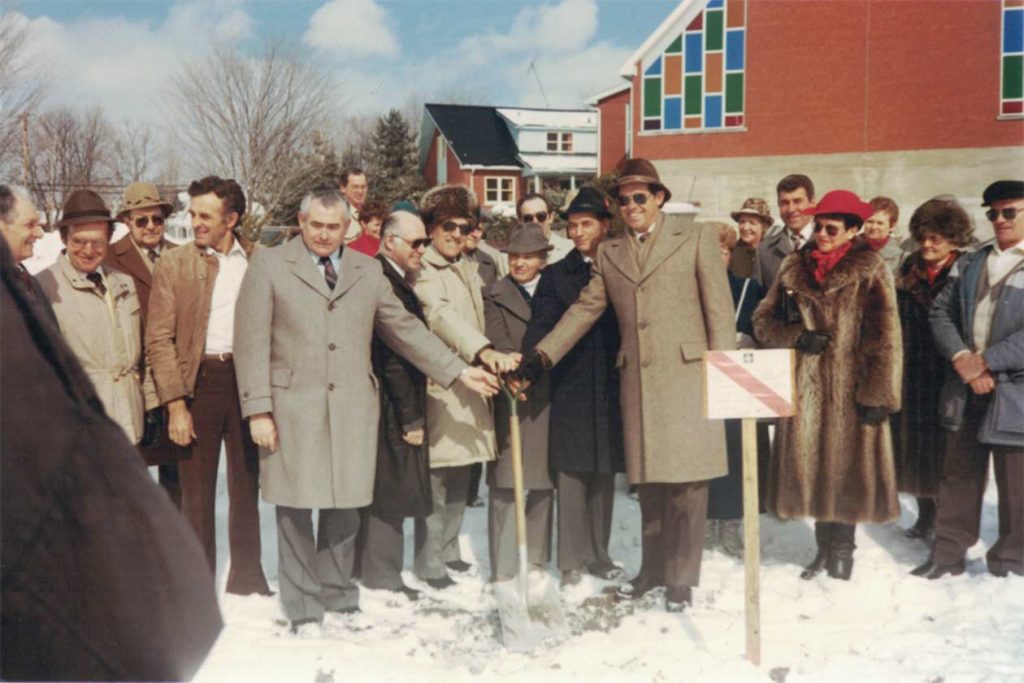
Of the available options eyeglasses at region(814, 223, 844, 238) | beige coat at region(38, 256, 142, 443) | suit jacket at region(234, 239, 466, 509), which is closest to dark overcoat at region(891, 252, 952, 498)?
eyeglasses at region(814, 223, 844, 238)

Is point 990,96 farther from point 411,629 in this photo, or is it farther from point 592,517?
point 411,629

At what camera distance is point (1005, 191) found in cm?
501

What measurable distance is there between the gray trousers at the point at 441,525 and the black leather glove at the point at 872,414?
2203mm

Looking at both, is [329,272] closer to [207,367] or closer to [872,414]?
[207,367]

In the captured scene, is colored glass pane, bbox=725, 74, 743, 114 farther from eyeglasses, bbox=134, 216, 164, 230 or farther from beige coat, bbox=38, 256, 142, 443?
beige coat, bbox=38, 256, 142, 443

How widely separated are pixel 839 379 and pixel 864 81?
17.7 meters

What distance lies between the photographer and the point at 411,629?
460 centimetres

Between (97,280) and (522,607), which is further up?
(97,280)

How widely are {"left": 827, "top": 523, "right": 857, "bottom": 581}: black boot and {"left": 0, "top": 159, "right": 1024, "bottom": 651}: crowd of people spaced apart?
0.6 inches

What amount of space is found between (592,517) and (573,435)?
1.97 feet

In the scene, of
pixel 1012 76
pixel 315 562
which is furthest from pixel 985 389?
pixel 1012 76

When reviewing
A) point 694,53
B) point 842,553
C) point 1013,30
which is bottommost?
point 842,553

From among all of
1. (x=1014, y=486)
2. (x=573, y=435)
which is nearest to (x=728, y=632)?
(x=573, y=435)

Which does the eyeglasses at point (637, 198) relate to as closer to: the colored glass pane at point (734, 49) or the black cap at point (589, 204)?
the black cap at point (589, 204)
